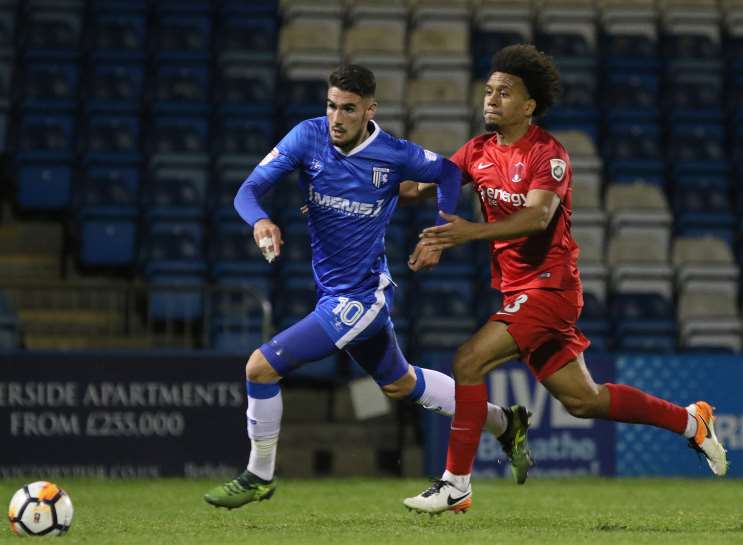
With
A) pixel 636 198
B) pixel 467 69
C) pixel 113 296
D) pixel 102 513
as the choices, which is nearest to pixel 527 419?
pixel 102 513

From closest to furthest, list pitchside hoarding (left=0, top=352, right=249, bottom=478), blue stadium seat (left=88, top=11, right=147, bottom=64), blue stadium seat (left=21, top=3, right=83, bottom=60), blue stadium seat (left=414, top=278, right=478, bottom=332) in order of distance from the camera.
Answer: pitchside hoarding (left=0, top=352, right=249, bottom=478)
blue stadium seat (left=414, top=278, right=478, bottom=332)
blue stadium seat (left=21, top=3, right=83, bottom=60)
blue stadium seat (left=88, top=11, right=147, bottom=64)

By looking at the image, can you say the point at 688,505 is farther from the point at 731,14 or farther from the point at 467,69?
the point at 731,14

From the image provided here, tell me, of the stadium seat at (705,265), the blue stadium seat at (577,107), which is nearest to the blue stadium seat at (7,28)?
the blue stadium seat at (577,107)

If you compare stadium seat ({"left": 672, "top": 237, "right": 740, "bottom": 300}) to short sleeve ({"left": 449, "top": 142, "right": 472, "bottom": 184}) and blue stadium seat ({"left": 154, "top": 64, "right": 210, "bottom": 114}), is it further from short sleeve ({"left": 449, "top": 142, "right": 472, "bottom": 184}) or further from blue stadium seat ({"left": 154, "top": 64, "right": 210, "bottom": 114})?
short sleeve ({"left": 449, "top": 142, "right": 472, "bottom": 184})

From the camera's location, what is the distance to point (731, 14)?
52.1 feet

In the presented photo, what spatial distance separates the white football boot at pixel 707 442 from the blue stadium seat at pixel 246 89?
25.6 feet

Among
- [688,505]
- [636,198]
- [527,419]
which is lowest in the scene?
[688,505]

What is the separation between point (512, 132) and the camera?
658 centimetres

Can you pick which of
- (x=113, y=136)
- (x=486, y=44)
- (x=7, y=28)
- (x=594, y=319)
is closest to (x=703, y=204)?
(x=594, y=319)

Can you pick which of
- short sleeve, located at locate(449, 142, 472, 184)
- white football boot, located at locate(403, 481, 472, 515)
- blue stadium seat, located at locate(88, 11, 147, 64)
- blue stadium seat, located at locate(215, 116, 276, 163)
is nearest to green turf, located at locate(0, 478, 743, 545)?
white football boot, located at locate(403, 481, 472, 515)

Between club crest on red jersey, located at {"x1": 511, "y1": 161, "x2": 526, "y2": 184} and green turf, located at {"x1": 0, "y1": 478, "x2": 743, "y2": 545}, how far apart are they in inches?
63.8

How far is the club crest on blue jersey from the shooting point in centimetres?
662

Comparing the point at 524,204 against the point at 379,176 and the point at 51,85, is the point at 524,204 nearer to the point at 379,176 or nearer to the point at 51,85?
the point at 379,176

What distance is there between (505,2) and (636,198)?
335cm
